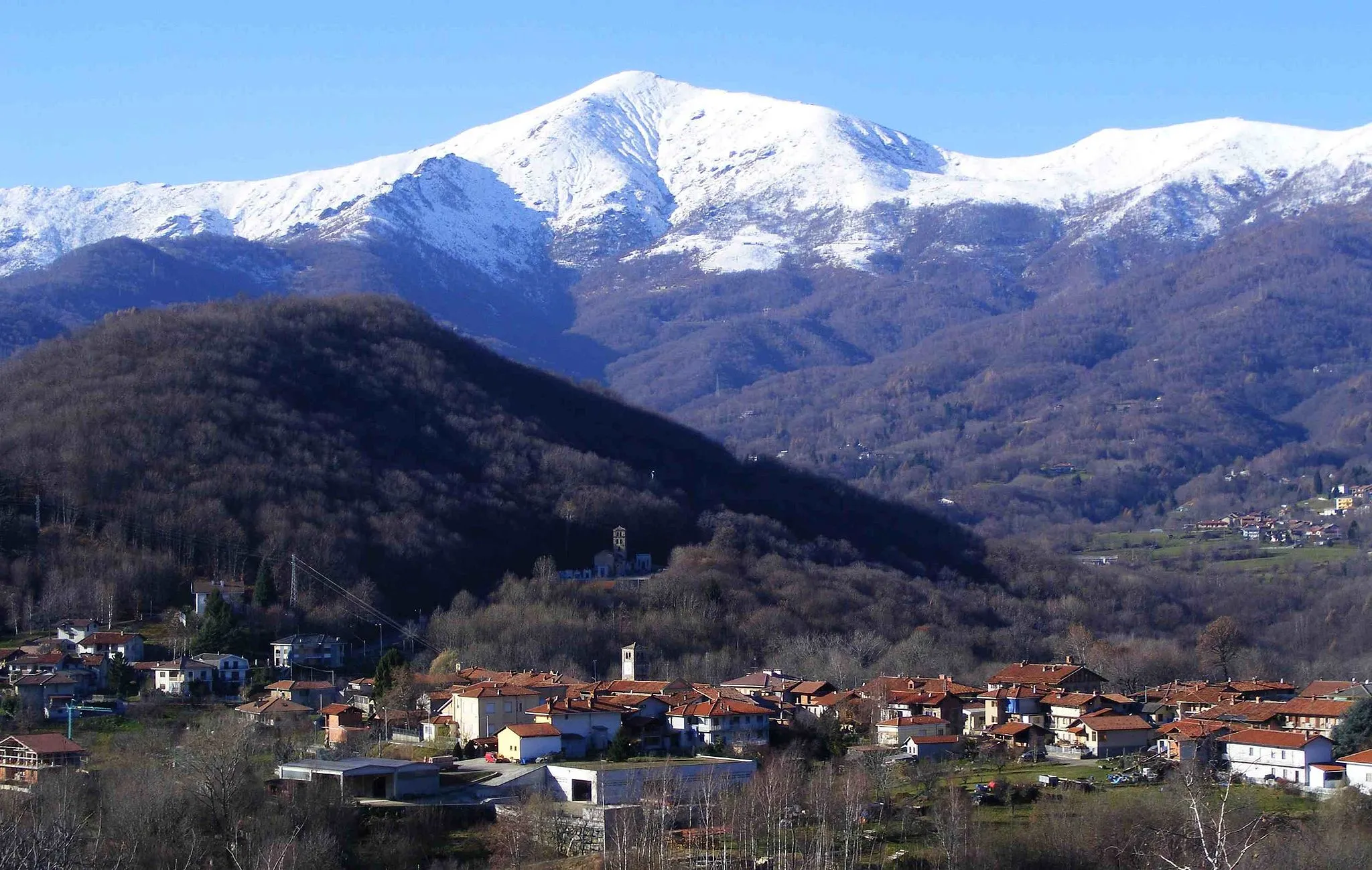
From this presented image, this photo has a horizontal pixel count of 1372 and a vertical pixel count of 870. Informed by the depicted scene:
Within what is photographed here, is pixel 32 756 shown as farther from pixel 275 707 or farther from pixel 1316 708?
pixel 1316 708

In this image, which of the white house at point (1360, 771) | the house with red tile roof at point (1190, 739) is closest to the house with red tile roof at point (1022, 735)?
the house with red tile roof at point (1190, 739)

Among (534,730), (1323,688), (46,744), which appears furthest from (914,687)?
(46,744)

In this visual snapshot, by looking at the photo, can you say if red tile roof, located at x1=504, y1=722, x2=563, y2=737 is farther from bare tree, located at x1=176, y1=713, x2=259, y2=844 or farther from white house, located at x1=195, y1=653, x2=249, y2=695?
white house, located at x1=195, y1=653, x2=249, y2=695

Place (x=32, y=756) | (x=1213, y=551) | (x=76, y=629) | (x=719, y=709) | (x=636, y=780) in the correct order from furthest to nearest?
(x=1213, y=551)
(x=76, y=629)
(x=719, y=709)
(x=32, y=756)
(x=636, y=780)

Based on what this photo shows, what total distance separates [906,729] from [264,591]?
2600cm

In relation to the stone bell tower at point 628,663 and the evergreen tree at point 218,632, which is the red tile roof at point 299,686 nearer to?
the evergreen tree at point 218,632

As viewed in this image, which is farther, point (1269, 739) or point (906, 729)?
point (906, 729)

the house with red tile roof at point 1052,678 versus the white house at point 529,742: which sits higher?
the house with red tile roof at point 1052,678

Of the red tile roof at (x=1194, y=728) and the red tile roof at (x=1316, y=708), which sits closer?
the red tile roof at (x=1194, y=728)

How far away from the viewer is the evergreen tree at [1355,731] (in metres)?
49.8

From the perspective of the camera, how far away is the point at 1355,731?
165 feet

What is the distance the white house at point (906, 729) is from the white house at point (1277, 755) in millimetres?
7613

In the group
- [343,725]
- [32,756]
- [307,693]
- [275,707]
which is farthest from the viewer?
[307,693]

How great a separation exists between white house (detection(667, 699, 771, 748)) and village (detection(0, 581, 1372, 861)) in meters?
0.06
